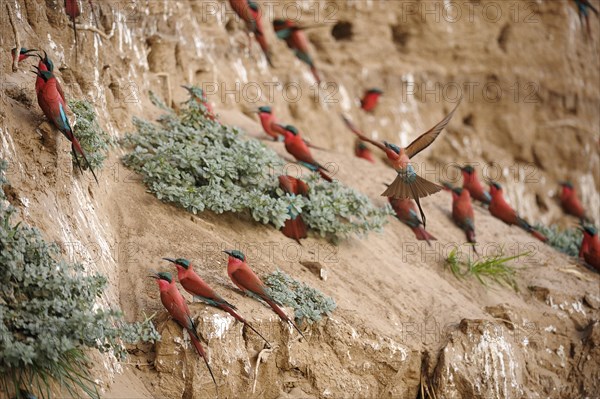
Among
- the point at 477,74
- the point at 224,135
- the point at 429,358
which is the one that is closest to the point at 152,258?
the point at 224,135

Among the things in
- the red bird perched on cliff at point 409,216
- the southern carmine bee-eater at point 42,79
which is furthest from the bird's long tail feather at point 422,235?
the southern carmine bee-eater at point 42,79

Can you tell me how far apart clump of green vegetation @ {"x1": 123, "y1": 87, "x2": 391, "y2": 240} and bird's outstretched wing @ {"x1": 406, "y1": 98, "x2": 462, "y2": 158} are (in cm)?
78

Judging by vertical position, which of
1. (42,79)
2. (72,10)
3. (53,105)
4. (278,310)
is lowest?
(278,310)

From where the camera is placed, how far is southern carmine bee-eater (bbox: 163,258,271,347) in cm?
581

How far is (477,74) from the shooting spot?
1362 centimetres

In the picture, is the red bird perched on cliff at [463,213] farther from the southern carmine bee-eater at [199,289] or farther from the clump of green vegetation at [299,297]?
the southern carmine bee-eater at [199,289]

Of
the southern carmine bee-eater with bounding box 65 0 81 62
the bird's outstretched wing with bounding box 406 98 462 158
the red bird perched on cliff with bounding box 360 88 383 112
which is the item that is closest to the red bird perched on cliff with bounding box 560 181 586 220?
the red bird perched on cliff with bounding box 360 88 383 112

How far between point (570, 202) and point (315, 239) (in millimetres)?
6809

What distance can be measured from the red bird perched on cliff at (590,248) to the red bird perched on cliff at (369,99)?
3764 mm

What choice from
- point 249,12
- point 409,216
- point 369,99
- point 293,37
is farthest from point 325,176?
point 369,99

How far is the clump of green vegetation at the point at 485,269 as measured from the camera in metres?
8.30

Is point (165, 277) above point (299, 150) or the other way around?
the other way around

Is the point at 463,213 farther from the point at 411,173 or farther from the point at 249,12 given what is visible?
the point at 249,12

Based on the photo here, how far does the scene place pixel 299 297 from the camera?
644 centimetres
